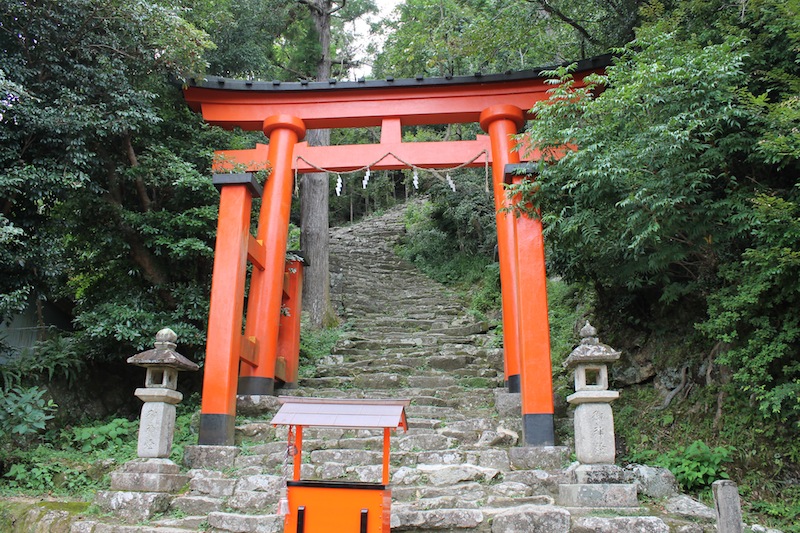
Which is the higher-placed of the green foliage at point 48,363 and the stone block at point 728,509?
the green foliage at point 48,363

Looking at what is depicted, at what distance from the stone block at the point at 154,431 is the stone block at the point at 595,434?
4.04 m

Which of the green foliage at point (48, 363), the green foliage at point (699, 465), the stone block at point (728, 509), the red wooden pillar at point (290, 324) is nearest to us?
the stone block at point (728, 509)

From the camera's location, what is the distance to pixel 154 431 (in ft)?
19.4

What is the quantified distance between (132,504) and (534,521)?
3.56 meters

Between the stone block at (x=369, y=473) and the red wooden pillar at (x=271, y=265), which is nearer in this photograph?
the stone block at (x=369, y=473)

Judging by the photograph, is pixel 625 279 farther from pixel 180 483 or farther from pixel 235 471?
pixel 180 483

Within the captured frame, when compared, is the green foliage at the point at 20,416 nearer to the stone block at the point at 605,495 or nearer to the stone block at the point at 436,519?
the stone block at the point at 436,519

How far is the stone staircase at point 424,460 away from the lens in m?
4.95

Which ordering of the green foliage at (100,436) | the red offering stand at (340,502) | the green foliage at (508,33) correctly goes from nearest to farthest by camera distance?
the red offering stand at (340,502)
the green foliage at (100,436)
the green foliage at (508,33)

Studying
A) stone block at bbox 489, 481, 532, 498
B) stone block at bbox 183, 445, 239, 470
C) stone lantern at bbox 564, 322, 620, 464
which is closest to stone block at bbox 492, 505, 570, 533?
stone block at bbox 489, 481, 532, 498

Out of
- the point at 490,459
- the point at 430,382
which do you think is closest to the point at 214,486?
the point at 490,459

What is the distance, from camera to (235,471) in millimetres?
6223

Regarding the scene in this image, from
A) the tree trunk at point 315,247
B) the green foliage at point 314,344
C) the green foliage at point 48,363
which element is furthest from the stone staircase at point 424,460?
the green foliage at point 48,363

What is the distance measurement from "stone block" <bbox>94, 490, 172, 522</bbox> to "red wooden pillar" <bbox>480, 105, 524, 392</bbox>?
14.0ft
